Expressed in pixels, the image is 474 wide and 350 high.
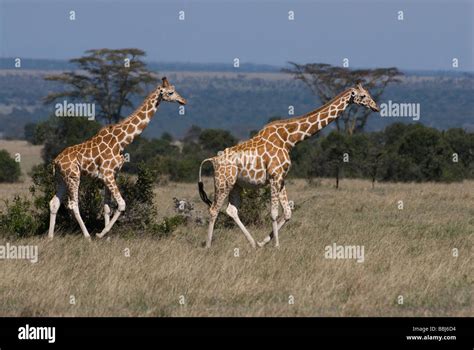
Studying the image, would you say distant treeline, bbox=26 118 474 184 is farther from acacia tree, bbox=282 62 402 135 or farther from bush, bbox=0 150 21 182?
acacia tree, bbox=282 62 402 135

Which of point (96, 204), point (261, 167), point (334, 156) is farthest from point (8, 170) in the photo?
point (261, 167)

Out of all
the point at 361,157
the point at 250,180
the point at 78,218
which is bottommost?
the point at 361,157

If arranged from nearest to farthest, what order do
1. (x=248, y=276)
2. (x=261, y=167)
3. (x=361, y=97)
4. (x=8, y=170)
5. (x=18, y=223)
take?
(x=248, y=276), (x=261, y=167), (x=361, y=97), (x=18, y=223), (x=8, y=170)

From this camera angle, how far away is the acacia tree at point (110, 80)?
4656cm

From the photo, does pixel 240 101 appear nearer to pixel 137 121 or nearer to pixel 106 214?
pixel 137 121

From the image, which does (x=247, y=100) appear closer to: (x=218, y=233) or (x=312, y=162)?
(x=312, y=162)

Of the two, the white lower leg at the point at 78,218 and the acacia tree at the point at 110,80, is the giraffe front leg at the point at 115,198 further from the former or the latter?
the acacia tree at the point at 110,80

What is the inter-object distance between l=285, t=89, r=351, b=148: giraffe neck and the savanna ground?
4.17 ft

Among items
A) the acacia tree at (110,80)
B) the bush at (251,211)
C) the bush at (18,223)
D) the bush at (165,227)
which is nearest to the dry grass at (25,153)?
the acacia tree at (110,80)

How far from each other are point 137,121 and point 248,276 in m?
3.36

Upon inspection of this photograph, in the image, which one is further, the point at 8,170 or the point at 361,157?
the point at 361,157

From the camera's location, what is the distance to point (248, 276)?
36.1 feet

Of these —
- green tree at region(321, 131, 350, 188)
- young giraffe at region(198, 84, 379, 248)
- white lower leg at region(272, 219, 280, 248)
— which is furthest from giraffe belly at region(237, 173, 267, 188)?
green tree at region(321, 131, 350, 188)
